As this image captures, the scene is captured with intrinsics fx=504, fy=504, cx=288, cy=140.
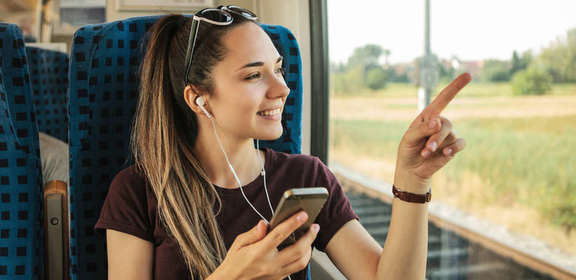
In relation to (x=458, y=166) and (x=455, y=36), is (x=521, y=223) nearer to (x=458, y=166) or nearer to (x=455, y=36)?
(x=458, y=166)

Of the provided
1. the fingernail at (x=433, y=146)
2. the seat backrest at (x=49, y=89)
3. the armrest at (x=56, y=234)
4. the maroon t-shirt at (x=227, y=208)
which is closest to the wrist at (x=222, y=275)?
the maroon t-shirt at (x=227, y=208)

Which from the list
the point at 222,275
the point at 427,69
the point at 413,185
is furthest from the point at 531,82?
the point at 222,275

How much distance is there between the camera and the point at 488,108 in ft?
5.71

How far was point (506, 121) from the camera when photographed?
1.65 metres

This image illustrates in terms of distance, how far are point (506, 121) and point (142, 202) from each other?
119cm

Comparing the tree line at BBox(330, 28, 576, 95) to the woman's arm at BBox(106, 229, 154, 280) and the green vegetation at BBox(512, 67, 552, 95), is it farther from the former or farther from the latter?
the woman's arm at BBox(106, 229, 154, 280)

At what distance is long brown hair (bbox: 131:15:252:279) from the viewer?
1.04m

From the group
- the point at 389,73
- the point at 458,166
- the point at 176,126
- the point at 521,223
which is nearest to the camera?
the point at 176,126

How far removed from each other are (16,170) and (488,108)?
145 cm

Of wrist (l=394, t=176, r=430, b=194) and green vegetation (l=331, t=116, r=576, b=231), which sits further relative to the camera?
green vegetation (l=331, t=116, r=576, b=231)

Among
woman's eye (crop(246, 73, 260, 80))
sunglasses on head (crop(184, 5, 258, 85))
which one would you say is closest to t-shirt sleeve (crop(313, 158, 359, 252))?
woman's eye (crop(246, 73, 260, 80))

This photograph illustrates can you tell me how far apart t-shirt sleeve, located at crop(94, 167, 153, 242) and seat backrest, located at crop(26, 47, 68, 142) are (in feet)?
5.88

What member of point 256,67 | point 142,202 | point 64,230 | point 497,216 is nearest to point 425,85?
point 497,216

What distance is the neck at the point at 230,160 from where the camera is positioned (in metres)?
1.15
